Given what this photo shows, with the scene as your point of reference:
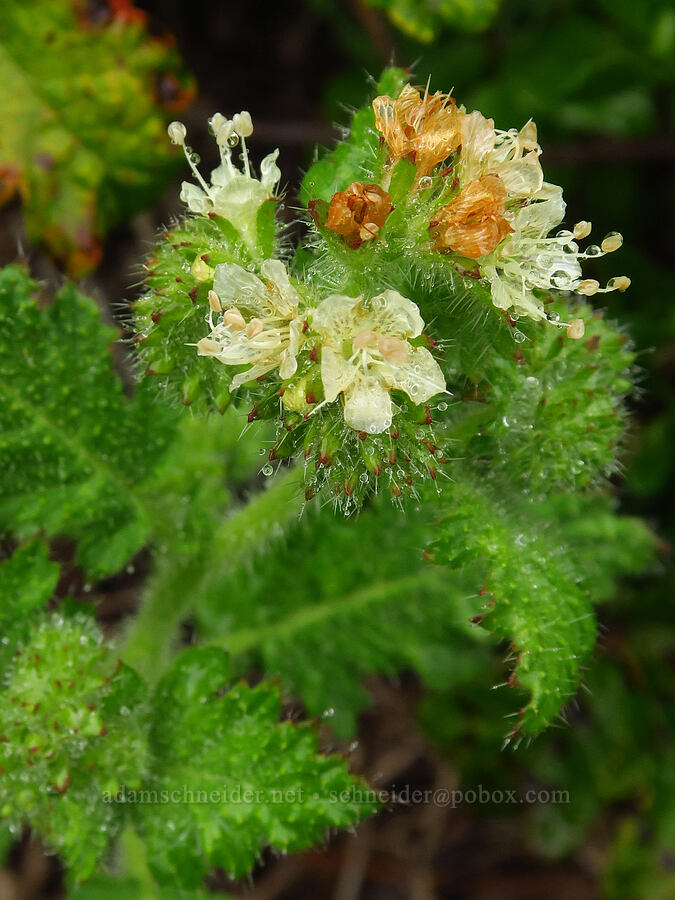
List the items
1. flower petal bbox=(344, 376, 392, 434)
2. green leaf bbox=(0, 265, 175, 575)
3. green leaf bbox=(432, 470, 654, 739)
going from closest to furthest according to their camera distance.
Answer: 1. flower petal bbox=(344, 376, 392, 434)
2. green leaf bbox=(432, 470, 654, 739)
3. green leaf bbox=(0, 265, 175, 575)

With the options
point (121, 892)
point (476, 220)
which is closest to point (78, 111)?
point (476, 220)

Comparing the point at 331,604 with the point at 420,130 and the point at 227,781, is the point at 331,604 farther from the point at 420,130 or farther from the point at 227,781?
the point at 420,130

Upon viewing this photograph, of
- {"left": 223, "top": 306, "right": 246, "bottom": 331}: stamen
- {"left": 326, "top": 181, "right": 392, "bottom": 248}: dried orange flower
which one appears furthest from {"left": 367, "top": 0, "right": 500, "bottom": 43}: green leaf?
{"left": 223, "top": 306, "right": 246, "bottom": 331}: stamen

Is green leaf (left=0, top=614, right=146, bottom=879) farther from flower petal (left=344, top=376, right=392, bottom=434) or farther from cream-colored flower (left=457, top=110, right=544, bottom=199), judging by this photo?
cream-colored flower (left=457, top=110, right=544, bottom=199)

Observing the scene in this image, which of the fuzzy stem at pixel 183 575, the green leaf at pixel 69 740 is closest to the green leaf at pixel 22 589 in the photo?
the green leaf at pixel 69 740

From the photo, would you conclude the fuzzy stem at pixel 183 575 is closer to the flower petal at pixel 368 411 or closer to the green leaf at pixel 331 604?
the green leaf at pixel 331 604

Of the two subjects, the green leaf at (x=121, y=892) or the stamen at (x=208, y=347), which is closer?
the stamen at (x=208, y=347)

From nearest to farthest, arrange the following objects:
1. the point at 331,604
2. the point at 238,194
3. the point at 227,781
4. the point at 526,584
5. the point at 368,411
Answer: the point at 368,411
the point at 238,194
the point at 526,584
the point at 227,781
the point at 331,604
